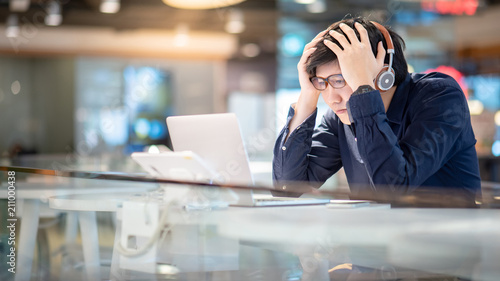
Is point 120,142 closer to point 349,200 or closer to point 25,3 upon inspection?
point 25,3

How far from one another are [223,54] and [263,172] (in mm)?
6748

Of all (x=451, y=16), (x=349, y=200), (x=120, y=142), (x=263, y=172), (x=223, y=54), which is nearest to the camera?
(x=349, y=200)

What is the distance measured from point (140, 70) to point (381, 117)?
27.3 feet

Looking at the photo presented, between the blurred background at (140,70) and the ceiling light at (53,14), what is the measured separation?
0.02 metres

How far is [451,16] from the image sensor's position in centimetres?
715

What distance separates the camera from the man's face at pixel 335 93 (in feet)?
4.69


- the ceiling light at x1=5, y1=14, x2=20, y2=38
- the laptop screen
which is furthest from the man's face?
the ceiling light at x1=5, y1=14, x2=20, y2=38

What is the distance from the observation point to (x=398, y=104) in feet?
4.69

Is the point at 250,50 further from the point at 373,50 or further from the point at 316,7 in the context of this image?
the point at 373,50

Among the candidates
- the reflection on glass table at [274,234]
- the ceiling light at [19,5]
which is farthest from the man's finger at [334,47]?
the ceiling light at [19,5]

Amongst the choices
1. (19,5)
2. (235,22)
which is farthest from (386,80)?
(235,22)

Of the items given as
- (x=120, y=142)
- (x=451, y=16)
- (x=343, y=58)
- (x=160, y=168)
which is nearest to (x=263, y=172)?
(x=160, y=168)

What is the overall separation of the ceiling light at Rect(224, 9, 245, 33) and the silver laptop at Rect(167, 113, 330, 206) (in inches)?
258

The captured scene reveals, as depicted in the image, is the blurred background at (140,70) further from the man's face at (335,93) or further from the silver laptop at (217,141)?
the man's face at (335,93)
